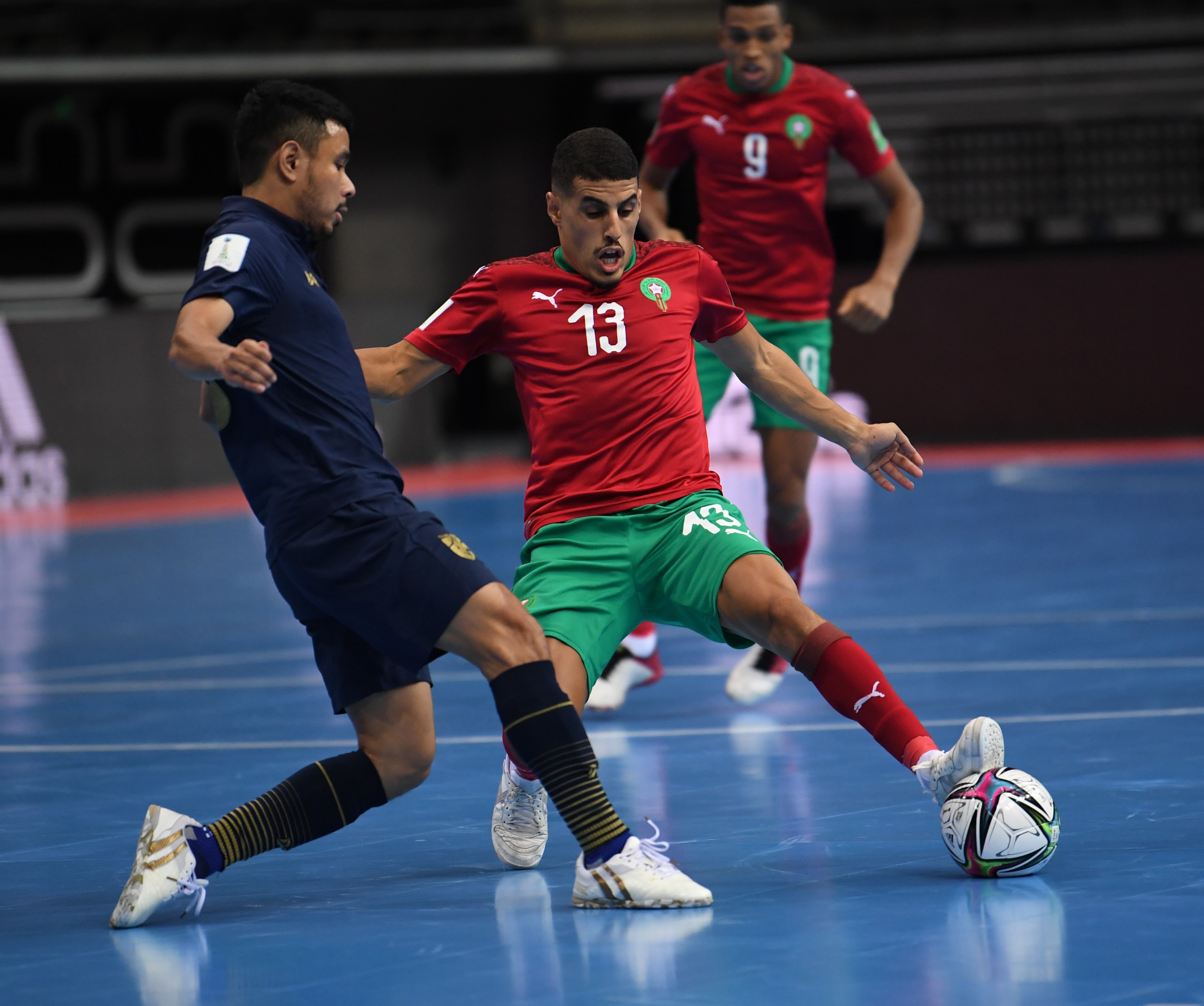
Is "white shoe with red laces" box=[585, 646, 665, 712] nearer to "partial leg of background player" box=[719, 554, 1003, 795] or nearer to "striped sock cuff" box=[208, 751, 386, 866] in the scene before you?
"partial leg of background player" box=[719, 554, 1003, 795]

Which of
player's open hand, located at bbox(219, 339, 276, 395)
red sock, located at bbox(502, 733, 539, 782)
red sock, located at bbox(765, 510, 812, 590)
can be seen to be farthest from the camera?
red sock, located at bbox(765, 510, 812, 590)

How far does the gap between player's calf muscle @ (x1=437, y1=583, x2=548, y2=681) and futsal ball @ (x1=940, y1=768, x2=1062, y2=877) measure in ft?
3.35

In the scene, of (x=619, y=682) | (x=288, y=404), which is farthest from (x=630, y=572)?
(x=619, y=682)

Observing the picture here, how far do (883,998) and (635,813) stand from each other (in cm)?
161

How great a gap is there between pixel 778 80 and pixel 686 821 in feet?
11.5

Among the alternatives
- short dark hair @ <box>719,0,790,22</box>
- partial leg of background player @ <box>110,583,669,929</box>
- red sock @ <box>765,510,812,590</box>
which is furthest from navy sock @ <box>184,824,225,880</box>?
short dark hair @ <box>719,0,790,22</box>

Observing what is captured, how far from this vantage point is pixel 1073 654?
666 centimetres

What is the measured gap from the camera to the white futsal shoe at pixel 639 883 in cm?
355

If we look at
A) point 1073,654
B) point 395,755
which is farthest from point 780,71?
point 395,755

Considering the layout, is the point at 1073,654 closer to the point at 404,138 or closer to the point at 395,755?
the point at 395,755

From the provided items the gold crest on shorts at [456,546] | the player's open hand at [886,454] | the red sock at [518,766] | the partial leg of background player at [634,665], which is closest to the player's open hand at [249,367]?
the gold crest on shorts at [456,546]

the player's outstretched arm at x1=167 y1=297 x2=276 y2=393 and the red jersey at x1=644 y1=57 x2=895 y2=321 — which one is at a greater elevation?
the red jersey at x1=644 y1=57 x2=895 y2=321

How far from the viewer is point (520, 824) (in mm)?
3990

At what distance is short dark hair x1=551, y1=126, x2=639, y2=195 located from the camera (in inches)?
164
